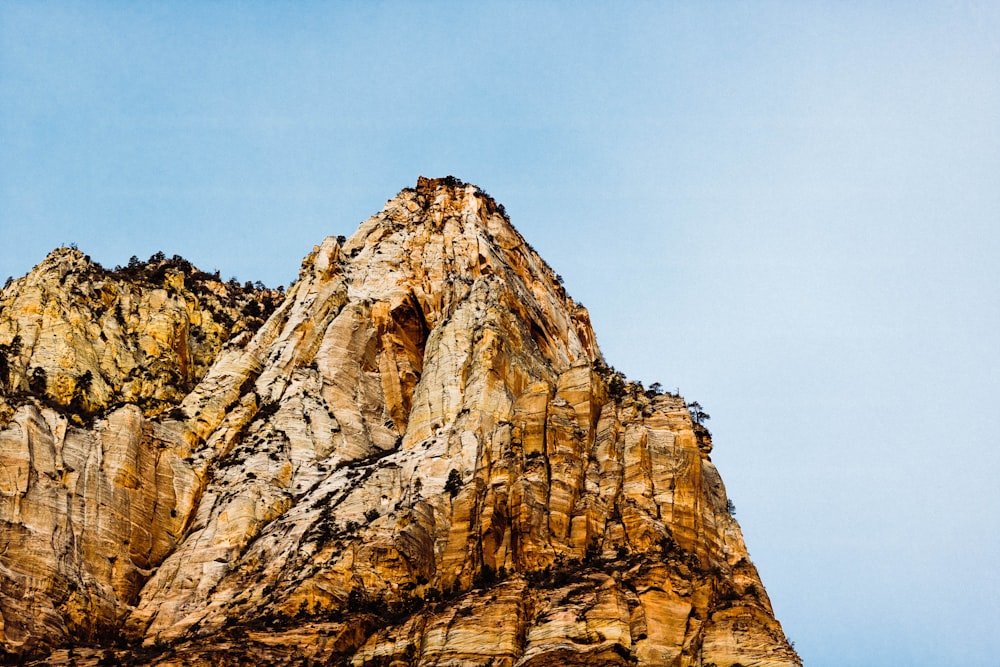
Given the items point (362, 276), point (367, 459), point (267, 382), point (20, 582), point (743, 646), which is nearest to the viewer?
point (743, 646)

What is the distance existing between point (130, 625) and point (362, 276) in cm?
3262

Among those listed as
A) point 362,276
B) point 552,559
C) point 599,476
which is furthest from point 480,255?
point 552,559

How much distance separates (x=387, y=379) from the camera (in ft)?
295

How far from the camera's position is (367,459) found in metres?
82.3

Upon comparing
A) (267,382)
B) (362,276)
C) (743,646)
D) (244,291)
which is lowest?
(743,646)

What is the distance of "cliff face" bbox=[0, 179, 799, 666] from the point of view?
6594 cm

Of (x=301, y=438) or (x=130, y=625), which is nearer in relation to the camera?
(x=130, y=625)

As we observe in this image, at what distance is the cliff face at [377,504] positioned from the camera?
216 ft

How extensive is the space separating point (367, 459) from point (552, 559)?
15653mm

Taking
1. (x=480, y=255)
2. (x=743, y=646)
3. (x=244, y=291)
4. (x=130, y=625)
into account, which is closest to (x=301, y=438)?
(x=130, y=625)

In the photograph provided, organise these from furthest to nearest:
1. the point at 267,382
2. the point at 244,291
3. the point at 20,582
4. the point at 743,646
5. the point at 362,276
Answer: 1. the point at 244,291
2. the point at 362,276
3. the point at 267,382
4. the point at 20,582
5. the point at 743,646

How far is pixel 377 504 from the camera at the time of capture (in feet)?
246

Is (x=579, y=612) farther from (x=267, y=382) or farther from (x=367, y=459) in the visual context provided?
(x=267, y=382)

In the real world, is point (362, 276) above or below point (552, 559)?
above
